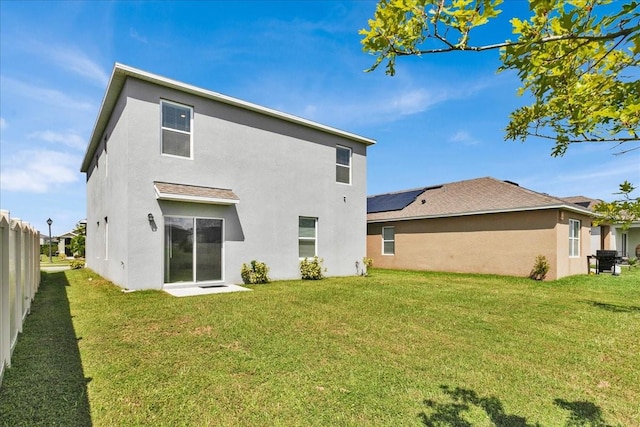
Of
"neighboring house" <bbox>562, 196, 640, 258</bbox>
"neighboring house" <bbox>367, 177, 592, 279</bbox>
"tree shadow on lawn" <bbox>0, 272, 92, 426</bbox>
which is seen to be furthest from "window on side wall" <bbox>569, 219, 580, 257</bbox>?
"tree shadow on lawn" <bbox>0, 272, 92, 426</bbox>

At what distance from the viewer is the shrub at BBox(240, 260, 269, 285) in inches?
456

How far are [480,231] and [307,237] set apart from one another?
9.31 metres

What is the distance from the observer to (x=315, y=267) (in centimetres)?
1338

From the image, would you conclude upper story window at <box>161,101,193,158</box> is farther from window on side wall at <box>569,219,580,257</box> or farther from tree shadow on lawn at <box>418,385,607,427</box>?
window on side wall at <box>569,219,580,257</box>

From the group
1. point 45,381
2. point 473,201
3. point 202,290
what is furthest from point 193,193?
point 473,201

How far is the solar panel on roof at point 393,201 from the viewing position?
69.6 feet

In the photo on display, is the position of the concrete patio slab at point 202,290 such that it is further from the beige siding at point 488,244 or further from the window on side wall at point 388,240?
the window on side wall at point 388,240

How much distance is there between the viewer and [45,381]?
3.79 meters

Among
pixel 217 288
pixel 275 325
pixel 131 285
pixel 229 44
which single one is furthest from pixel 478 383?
pixel 229 44

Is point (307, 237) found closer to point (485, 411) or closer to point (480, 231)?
point (480, 231)

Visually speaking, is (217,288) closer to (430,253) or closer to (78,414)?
(78,414)

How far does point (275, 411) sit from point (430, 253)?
16.6 meters

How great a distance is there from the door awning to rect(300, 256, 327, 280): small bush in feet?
13.5

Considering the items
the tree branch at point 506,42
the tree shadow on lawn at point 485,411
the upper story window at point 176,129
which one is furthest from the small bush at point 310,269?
the tree branch at point 506,42
